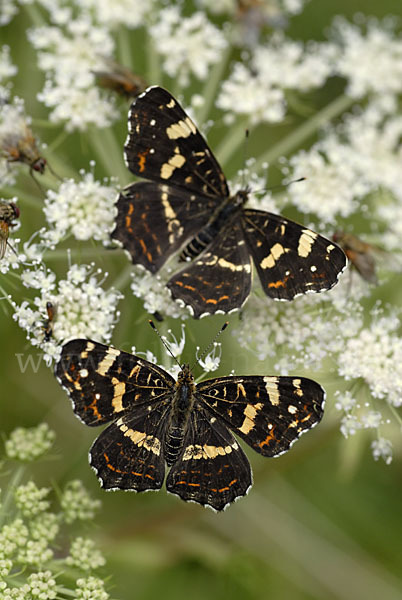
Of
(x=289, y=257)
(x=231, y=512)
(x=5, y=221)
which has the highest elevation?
(x=5, y=221)

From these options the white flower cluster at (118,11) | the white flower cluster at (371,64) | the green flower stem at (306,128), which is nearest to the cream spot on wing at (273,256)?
the green flower stem at (306,128)

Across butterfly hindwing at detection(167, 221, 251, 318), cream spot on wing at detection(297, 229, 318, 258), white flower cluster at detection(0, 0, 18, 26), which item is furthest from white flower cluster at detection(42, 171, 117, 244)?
white flower cluster at detection(0, 0, 18, 26)

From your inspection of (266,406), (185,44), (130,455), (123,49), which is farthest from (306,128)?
(130,455)

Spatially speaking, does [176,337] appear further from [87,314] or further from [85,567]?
[85,567]

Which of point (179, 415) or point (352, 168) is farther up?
point (352, 168)

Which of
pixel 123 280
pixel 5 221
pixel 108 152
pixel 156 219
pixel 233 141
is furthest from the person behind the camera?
pixel 233 141

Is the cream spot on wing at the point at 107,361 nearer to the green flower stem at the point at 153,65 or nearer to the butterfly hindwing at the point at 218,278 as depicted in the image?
the butterfly hindwing at the point at 218,278

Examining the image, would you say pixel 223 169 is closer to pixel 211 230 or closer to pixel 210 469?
pixel 211 230
